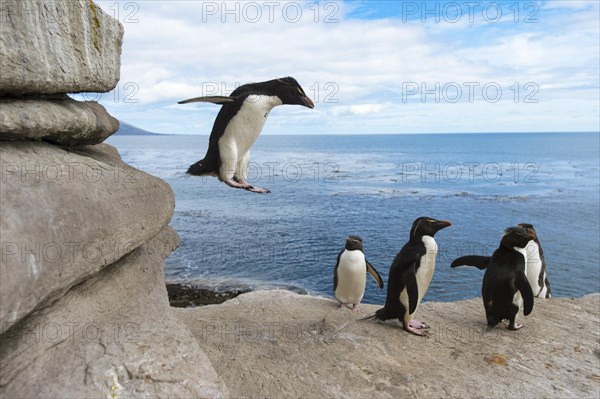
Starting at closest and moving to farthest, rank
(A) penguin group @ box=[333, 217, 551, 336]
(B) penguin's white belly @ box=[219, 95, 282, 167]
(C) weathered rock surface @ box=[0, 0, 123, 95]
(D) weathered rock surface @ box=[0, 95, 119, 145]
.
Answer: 1. (C) weathered rock surface @ box=[0, 0, 123, 95]
2. (D) weathered rock surface @ box=[0, 95, 119, 145]
3. (B) penguin's white belly @ box=[219, 95, 282, 167]
4. (A) penguin group @ box=[333, 217, 551, 336]

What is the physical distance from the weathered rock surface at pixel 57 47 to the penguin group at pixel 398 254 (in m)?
1.17

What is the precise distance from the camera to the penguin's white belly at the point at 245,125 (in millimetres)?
6660

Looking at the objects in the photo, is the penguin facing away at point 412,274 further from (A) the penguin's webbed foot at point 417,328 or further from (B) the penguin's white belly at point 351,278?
(B) the penguin's white belly at point 351,278

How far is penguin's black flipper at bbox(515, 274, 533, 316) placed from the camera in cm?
877

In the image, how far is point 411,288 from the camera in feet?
27.7

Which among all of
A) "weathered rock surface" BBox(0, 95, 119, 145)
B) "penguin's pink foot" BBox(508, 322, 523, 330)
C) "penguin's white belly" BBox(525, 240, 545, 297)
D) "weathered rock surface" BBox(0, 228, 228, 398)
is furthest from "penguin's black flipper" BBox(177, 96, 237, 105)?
"penguin's white belly" BBox(525, 240, 545, 297)

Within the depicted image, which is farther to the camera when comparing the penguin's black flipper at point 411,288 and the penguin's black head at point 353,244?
the penguin's black head at point 353,244

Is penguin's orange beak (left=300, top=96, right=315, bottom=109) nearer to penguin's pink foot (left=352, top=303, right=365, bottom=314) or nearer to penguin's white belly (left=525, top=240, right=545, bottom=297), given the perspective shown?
penguin's pink foot (left=352, top=303, right=365, bottom=314)

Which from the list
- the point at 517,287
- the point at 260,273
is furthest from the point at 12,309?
the point at 260,273

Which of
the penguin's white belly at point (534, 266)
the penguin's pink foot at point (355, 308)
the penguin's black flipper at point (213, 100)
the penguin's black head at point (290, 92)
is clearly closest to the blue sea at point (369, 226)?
the penguin's white belly at point (534, 266)

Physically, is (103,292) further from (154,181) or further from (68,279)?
(154,181)

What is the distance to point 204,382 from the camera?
526cm

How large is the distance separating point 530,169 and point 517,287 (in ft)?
241

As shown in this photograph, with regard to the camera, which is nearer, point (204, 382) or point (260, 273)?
point (204, 382)
